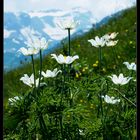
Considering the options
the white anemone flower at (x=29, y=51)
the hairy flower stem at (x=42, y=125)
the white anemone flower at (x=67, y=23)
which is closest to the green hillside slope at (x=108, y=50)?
the white anemone flower at (x=67, y=23)

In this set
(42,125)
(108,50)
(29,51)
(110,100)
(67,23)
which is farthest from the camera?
(108,50)

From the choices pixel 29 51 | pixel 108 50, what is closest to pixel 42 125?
pixel 29 51

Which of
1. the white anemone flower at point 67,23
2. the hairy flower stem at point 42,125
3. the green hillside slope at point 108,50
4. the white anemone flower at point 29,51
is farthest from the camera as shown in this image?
the green hillside slope at point 108,50

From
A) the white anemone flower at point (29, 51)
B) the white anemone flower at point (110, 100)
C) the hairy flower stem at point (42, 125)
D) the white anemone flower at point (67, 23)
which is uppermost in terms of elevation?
the white anemone flower at point (67, 23)

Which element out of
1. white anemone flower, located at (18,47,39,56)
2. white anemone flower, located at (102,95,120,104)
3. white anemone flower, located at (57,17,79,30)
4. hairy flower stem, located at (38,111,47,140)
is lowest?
hairy flower stem, located at (38,111,47,140)

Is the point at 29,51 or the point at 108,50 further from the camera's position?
the point at 108,50

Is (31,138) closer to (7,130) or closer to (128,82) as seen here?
(7,130)

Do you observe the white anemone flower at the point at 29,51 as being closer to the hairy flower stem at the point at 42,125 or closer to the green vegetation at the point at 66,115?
the green vegetation at the point at 66,115

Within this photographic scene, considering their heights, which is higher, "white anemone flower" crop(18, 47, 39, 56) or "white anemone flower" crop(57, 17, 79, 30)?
"white anemone flower" crop(57, 17, 79, 30)

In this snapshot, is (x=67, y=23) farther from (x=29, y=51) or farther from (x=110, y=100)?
(x=110, y=100)

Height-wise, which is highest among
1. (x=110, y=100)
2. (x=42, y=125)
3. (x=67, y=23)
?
(x=67, y=23)

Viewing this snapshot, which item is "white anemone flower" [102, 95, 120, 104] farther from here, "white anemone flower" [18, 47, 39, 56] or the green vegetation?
"white anemone flower" [18, 47, 39, 56]

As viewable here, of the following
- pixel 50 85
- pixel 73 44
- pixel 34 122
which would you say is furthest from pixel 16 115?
pixel 73 44

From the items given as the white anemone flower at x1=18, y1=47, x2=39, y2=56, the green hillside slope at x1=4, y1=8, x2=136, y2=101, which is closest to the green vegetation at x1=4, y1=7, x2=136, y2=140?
the white anemone flower at x1=18, y1=47, x2=39, y2=56
